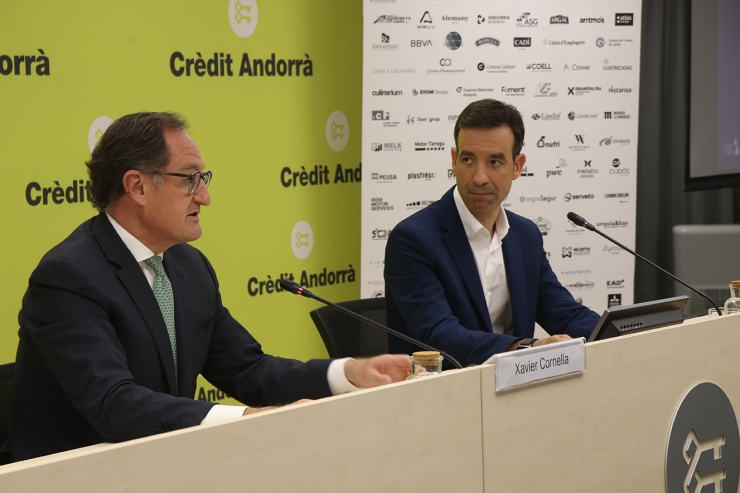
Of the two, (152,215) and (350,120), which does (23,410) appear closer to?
(152,215)

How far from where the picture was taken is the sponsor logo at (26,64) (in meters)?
3.53

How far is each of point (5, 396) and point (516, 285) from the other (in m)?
1.58

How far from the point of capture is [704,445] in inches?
85.0

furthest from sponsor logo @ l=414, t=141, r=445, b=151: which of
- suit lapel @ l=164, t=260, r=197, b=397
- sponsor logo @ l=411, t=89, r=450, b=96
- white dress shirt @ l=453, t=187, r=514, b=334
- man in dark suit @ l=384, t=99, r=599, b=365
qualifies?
suit lapel @ l=164, t=260, r=197, b=397

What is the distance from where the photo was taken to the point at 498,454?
175 cm

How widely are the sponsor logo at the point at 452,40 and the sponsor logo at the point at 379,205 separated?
2.91 ft

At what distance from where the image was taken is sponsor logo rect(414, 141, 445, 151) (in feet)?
14.9

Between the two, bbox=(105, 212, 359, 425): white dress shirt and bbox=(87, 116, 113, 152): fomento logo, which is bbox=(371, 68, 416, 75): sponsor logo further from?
bbox=(105, 212, 359, 425): white dress shirt

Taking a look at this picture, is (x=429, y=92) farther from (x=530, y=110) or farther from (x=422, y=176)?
(x=530, y=110)

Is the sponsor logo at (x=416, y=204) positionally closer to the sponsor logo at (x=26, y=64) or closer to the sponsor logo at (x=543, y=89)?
the sponsor logo at (x=543, y=89)

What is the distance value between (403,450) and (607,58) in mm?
3647

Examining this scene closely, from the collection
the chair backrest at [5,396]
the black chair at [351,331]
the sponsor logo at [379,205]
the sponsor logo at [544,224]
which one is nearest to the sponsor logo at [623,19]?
the sponsor logo at [544,224]

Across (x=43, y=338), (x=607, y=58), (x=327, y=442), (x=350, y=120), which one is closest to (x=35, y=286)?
(x=43, y=338)

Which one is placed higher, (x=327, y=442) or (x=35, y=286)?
(x=35, y=286)
